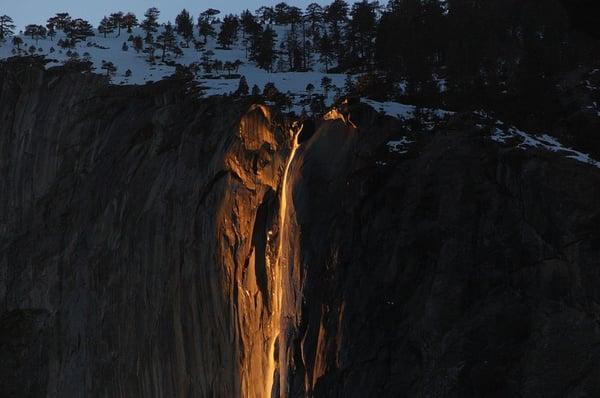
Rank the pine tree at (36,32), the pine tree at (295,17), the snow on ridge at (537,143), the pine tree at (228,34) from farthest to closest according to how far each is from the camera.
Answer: the pine tree at (295,17) < the pine tree at (36,32) < the pine tree at (228,34) < the snow on ridge at (537,143)

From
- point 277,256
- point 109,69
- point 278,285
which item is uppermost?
point 109,69

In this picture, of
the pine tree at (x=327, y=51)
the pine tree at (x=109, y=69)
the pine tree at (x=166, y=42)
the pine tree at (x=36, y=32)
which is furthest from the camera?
the pine tree at (x=36, y=32)

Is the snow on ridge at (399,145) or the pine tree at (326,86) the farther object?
the pine tree at (326,86)

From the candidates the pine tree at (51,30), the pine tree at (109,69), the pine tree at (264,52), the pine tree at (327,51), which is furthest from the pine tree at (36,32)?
the pine tree at (327,51)

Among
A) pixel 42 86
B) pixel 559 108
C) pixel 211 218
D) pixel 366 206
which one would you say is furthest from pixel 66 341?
pixel 559 108

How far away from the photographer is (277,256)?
793 inches

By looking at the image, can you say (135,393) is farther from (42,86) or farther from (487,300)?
(42,86)

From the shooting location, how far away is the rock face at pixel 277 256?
44.5 feet

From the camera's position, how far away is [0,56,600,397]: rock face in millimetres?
13578

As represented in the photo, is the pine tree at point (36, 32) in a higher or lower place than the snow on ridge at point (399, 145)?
higher

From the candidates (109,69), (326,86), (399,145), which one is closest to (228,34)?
(109,69)

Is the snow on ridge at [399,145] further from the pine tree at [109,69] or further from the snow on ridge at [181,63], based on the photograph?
the pine tree at [109,69]

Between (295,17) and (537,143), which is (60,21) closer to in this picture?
(295,17)

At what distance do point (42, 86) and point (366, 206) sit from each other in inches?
1007
